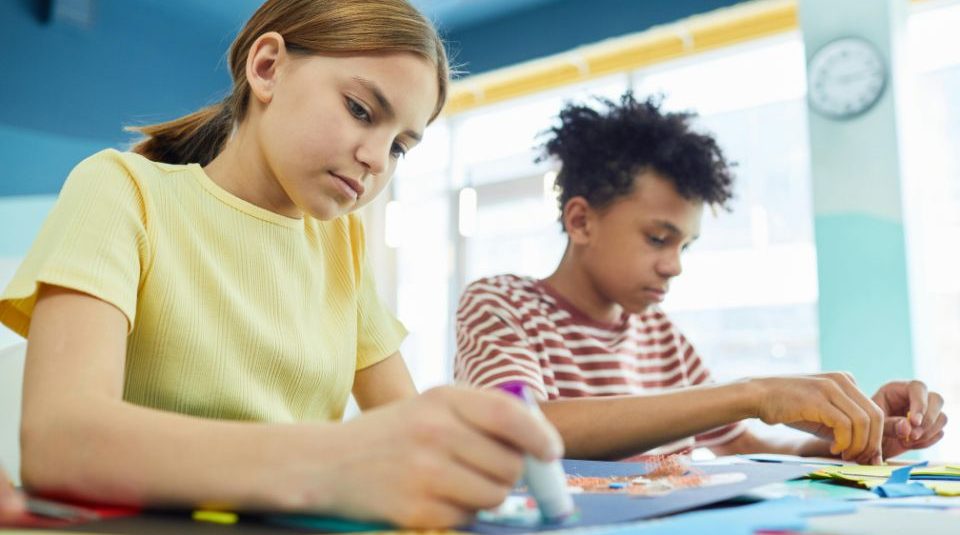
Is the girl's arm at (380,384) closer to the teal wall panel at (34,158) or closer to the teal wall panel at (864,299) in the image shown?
the teal wall panel at (864,299)

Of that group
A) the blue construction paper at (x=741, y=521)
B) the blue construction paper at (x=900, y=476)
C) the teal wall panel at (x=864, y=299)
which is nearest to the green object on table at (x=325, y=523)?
the blue construction paper at (x=741, y=521)

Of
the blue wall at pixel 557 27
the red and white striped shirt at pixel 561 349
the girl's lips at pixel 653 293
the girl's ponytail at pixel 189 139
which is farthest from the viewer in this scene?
the blue wall at pixel 557 27

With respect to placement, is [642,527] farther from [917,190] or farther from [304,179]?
[917,190]

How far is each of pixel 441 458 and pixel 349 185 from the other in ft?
1.38

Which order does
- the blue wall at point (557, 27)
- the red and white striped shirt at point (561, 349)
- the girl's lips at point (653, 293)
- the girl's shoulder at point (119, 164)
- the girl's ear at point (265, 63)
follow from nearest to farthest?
the girl's shoulder at point (119, 164) → the girl's ear at point (265, 63) → the red and white striped shirt at point (561, 349) → the girl's lips at point (653, 293) → the blue wall at point (557, 27)

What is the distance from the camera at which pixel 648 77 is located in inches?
146

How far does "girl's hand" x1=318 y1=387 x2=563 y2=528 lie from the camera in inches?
15.6

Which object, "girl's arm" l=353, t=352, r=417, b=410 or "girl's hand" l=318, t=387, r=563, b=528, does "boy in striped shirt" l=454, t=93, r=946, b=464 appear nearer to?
"girl's arm" l=353, t=352, r=417, b=410

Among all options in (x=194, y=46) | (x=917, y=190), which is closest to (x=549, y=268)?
(x=917, y=190)

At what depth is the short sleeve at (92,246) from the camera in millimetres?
589

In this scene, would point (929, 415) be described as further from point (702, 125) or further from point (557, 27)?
point (557, 27)

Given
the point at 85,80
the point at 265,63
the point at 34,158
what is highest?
the point at 85,80

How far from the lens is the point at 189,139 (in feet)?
3.09

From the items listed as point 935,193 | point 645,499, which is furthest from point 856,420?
point 935,193
